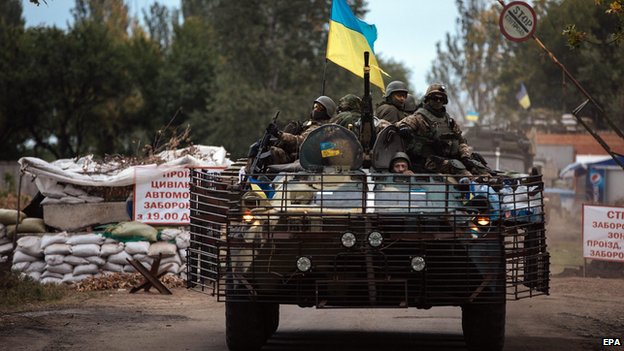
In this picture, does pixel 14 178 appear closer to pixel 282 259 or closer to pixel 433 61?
pixel 282 259

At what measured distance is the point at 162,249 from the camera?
18.1 metres

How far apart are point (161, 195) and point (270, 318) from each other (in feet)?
24.3

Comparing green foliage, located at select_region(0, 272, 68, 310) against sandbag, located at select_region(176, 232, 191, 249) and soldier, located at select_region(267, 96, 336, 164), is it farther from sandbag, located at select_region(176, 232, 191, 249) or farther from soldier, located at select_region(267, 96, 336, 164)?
soldier, located at select_region(267, 96, 336, 164)

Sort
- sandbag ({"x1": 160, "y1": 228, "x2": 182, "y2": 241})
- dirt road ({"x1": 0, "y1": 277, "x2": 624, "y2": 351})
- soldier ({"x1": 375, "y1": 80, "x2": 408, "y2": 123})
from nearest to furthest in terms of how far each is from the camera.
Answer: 1. dirt road ({"x1": 0, "y1": 277, "x2": 624, "y2": 351})
2. soldier ({"x1": 375, "y1": 80, "x2": 408, "y2": 123})
3. sandbag ({"x1": 160, "y1": 228, "x2": 182, "y2": 241})

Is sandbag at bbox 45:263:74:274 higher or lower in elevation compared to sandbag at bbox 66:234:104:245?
lower

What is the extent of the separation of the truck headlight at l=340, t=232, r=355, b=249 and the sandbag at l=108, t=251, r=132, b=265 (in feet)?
28.5

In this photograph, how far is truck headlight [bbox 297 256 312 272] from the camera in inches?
389

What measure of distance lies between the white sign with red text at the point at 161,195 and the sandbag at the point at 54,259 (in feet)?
4.54

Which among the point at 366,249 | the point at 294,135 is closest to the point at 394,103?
the point at 294,135

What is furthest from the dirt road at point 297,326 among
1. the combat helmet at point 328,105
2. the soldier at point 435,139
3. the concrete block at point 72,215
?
the combat helmet at point 328,105

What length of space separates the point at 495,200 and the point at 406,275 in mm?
1026

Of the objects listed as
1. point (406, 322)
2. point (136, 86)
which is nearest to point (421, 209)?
point (406, 322)

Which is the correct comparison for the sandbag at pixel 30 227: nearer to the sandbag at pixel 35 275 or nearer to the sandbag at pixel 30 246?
the sandbag at pixel 30 246

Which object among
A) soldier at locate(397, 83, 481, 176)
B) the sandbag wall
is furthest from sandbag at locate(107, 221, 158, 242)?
soldier at locate(397, 83, 481, 176)
